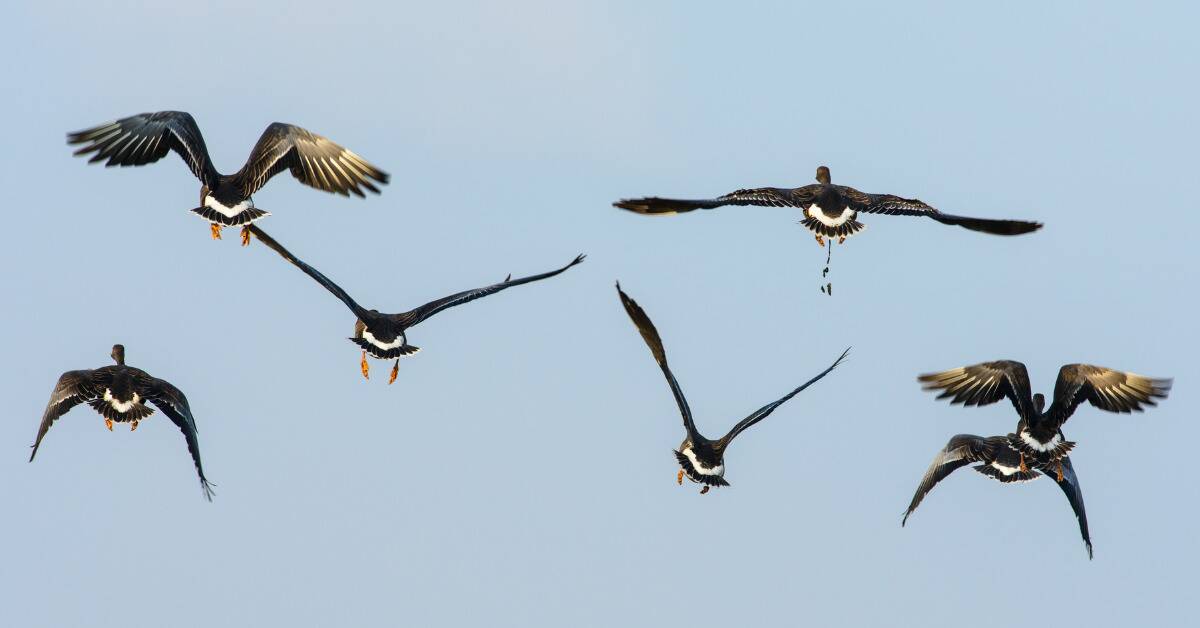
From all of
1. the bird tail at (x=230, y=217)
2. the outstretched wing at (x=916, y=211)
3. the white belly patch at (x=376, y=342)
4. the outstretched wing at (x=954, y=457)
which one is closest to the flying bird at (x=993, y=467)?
the outstretched wing at (x=954, y=457)

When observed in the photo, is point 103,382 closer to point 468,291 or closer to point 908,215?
point 468,291

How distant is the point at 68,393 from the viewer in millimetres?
43031

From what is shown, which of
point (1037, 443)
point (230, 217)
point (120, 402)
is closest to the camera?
point (230, 217)

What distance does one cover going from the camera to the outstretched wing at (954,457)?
45.2 metres

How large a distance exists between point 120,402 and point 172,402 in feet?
3.26

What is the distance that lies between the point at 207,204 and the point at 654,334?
8555 millimetres

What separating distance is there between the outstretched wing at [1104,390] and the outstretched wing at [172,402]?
16.5 meters

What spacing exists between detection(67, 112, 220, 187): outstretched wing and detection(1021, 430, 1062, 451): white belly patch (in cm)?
1613

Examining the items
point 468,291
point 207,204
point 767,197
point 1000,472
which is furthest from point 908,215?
point 207,204

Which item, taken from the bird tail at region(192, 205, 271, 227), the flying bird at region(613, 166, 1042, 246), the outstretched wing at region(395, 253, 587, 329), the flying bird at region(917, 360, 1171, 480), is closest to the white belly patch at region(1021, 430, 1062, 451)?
the flying bird at region(917, 360, 1171, 480)

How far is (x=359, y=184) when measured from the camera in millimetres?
41625

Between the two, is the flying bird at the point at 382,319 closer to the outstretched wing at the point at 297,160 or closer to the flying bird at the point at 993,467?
the outstretched wing at the point at 297,160

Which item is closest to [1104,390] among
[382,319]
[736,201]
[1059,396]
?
[1059,396]

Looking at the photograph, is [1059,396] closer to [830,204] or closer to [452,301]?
[830,204]
